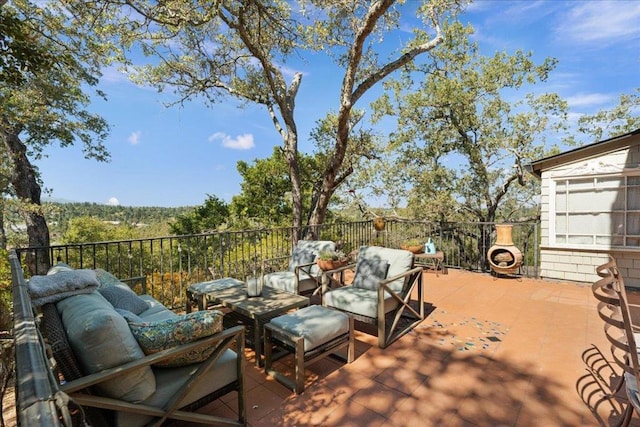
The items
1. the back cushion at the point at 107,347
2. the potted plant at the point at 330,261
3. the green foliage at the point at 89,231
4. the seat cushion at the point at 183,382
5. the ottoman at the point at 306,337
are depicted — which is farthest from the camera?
the green foliage at the point at 89,231

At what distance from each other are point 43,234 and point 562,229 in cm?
1270

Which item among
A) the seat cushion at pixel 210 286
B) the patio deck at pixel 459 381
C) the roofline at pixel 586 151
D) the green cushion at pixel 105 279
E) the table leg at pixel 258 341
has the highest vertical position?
the roofline at pixel 586 151

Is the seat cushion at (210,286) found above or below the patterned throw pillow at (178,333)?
below

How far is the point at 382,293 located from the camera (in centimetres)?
307

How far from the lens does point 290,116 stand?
812 cm

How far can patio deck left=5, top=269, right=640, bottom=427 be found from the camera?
6.89 feet

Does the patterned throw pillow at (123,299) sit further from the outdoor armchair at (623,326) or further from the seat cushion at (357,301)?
the outdoor armchair at (623,326)

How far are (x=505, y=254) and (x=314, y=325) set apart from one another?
475 cm

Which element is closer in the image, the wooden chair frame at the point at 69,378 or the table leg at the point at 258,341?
the wooden chair frame at the point at 69,378

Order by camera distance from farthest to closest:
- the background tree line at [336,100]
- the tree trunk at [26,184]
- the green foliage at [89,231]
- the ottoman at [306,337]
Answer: the green foliage at [89,231] < the tree trunk at [26,184] < the background tree line at [336,100] < the ottoman at [306,337]

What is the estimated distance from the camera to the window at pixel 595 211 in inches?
198

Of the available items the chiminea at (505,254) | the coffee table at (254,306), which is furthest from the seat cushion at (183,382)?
the chiminea at (505,254)

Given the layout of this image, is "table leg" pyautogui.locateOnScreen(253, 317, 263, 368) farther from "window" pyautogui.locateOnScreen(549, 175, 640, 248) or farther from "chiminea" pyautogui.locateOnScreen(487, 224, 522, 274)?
"window" pyautogui.locateOnScreen(549, 175, 640, 248)

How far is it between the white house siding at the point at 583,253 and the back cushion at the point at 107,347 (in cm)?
654
